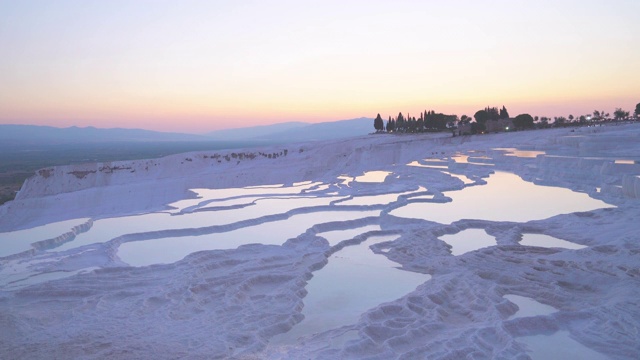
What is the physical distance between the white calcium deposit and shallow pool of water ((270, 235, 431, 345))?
31 millimetres

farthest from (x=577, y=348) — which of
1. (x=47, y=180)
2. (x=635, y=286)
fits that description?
(x=47, y=180)

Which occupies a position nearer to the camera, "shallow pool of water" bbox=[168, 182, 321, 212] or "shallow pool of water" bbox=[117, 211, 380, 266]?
"shallow pool of water" bbox=[117, 211, 380, 266]

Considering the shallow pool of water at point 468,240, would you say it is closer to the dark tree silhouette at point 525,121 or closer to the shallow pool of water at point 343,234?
the shallow pool of water at point 343,234

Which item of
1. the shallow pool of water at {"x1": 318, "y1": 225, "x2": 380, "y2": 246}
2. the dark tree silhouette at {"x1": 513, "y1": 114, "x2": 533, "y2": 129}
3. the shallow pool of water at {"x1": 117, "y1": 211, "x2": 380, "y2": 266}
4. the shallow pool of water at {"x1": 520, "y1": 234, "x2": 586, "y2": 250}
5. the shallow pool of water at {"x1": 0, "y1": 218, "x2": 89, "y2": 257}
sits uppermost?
the dark tree silhouette at {"x1": 513, "y1": 114, "x2": 533, "y2": 129}

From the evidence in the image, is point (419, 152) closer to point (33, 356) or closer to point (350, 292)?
point (350, 292)

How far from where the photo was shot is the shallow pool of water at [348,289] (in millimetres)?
4672

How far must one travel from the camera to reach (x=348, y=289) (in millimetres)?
5688

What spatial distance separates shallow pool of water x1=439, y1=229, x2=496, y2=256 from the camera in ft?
23.9

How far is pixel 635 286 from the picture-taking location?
16.8ft

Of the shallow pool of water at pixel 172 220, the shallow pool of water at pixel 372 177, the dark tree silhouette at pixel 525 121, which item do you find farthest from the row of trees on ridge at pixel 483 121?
the shallow pool of water at pixel 172 220

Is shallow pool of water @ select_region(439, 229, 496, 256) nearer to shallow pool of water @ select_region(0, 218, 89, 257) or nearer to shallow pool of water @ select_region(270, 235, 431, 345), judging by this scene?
shallow pool of water @ select_region(270, 235, 431, 345)

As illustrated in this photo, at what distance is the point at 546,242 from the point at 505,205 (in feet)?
11.1

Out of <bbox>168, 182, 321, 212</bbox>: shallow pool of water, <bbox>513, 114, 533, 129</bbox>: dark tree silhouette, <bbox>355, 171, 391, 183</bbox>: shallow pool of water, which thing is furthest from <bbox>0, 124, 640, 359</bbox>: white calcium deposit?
<bbox>513, 114, 533, 129</bbox>: dark tree silhouette

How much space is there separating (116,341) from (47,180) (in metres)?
20.2
